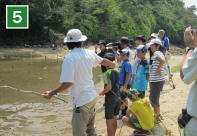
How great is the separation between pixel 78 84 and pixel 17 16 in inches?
795

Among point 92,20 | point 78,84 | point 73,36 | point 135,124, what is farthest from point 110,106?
point 92,20

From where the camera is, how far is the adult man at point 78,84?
2641 millimetres

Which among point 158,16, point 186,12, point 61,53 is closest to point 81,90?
point 61,53

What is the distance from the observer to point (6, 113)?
5852 millimetres

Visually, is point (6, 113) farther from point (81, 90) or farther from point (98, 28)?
Result: point (98, 28)

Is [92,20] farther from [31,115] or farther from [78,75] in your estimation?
[78,75]

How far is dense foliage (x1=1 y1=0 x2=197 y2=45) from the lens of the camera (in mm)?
25453

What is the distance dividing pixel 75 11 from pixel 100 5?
4.57 metres

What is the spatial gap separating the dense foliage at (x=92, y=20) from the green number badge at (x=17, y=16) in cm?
88

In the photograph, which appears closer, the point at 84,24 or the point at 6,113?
the point at 6,113

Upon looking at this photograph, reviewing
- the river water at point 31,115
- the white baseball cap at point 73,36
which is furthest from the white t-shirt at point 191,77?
the river water at point 31,115

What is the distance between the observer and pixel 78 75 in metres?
2.74

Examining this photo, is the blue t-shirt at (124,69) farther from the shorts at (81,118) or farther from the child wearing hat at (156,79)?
the shorts at (81,118)

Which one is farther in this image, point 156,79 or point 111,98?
point 156,79
